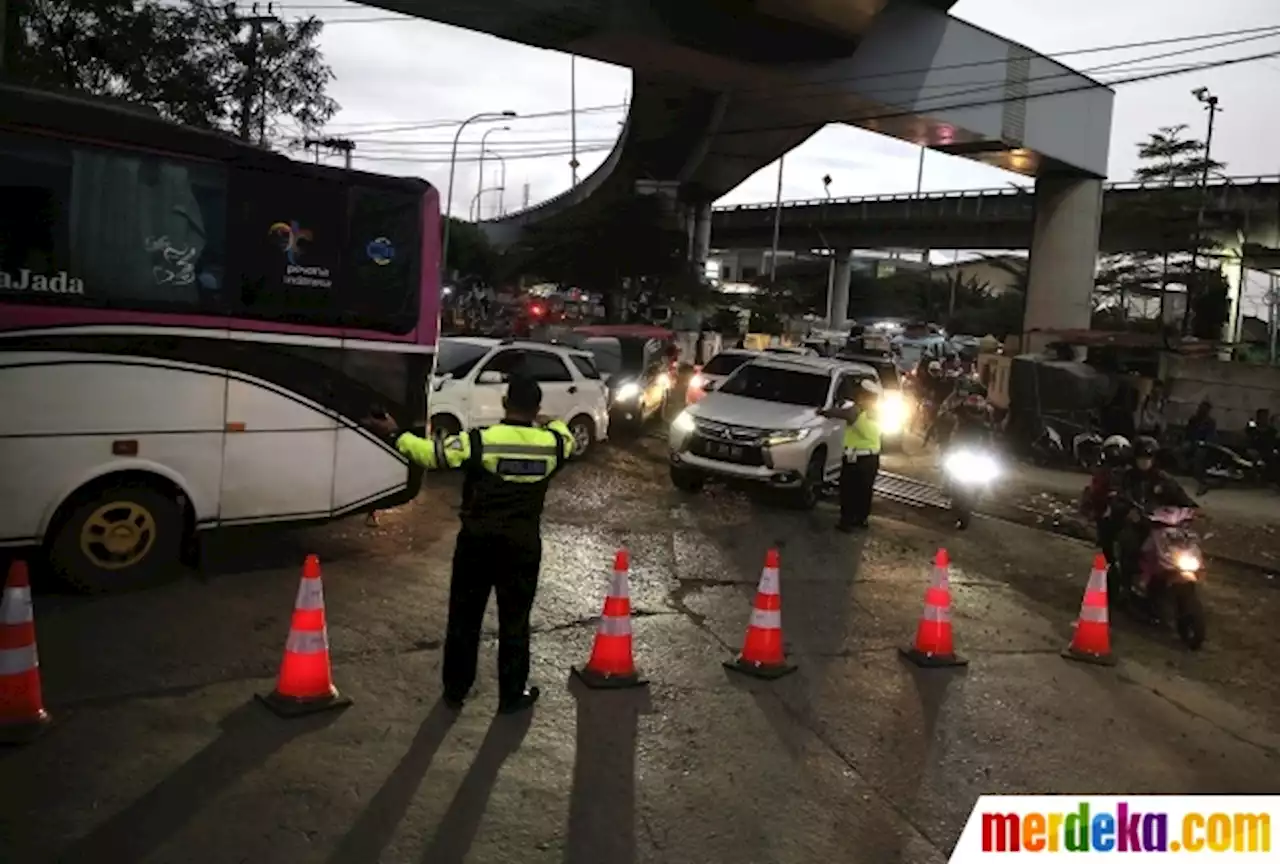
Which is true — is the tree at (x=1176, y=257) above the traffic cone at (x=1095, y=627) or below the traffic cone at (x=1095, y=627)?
above

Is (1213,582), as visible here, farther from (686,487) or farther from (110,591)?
(110,591)

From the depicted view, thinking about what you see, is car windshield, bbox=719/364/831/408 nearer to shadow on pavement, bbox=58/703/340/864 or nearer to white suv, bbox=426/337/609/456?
white suv, bbox=426/337/609/456

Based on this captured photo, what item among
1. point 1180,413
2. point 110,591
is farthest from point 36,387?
point 1180,413

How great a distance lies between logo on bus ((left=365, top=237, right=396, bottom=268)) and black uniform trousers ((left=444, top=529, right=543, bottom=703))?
11.4 feet

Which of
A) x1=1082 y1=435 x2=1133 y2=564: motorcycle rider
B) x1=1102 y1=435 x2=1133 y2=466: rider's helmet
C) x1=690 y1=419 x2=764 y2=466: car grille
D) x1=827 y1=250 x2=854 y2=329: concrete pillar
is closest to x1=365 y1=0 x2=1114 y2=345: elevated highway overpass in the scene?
x1=690 y1=419 x2=764 y2=466: car grille

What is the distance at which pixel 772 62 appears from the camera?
24.1 m

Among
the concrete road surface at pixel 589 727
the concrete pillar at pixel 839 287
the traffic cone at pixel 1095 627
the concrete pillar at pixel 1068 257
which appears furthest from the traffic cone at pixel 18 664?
the concrete pillar at pixel 839 287

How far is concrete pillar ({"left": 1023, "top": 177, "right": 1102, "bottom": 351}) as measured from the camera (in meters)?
30.8

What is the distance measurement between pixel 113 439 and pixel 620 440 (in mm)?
11425

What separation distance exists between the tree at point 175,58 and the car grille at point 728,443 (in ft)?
31.8

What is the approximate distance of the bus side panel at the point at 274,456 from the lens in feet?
24.3

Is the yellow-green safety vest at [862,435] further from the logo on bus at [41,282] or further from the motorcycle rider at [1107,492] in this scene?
the logo on bus at [41,282]

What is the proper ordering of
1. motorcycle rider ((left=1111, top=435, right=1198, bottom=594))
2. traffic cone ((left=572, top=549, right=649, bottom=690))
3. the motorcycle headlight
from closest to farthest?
traffic cone ((left=572, top=549, right=649, bottom=690)) → motorcycle rider ((left=1111, top=435, right=1198, bottom=594)) → the motorcycle headlight

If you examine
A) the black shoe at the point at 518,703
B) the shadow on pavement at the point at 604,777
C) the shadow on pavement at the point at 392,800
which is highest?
the black shoe at the point at 518,703
